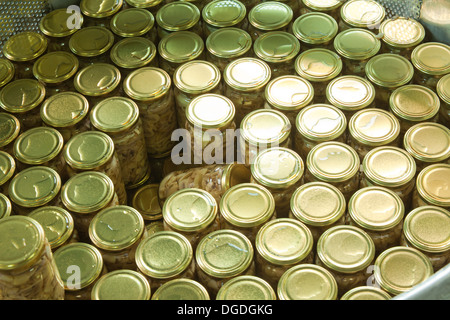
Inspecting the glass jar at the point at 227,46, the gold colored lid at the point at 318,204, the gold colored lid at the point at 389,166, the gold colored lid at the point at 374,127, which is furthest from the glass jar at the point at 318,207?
the glass jar at the point at 227,46

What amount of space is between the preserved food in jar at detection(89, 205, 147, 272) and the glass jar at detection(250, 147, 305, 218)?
1.37ft

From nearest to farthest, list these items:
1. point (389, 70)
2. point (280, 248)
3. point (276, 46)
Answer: point (280, 248), point (389, 70), point (276, 46)

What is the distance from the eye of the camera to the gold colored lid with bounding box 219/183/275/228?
1762mm

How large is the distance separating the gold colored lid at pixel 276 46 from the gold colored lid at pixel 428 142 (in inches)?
21.8

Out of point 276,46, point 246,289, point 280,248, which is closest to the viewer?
point 246,289

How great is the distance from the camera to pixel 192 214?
180 centimetres

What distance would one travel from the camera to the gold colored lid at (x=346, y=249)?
1.62m

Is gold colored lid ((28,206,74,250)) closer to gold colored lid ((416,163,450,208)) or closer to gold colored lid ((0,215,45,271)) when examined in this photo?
gold colored lid ((0,215,45,271))

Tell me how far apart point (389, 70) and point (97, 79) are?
3.58 ft

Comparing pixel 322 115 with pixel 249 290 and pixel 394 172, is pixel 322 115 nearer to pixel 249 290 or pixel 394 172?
pixel 394 172

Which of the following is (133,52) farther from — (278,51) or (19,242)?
(19,242)

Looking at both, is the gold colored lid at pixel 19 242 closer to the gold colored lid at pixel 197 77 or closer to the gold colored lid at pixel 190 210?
the gold colored lid at pixel 190 210

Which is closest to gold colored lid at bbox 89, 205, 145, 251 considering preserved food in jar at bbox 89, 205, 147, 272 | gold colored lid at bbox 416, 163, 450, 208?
preserved food in jar at bbox 89, 205, 147, 272

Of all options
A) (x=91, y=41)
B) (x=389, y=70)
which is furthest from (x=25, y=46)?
(x=389, y=70)
